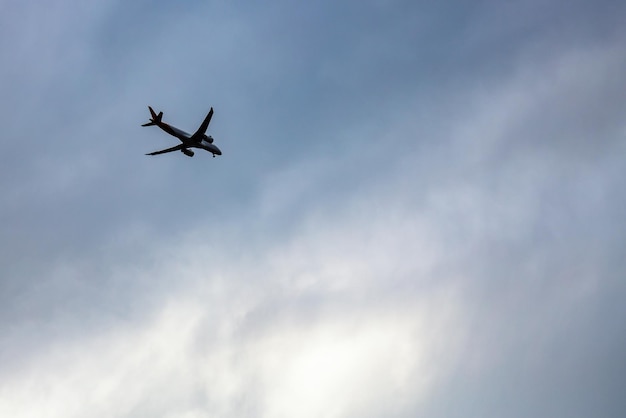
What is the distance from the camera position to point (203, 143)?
197625 mm

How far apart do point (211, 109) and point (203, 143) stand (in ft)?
51.8

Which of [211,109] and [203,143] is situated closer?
[211,109]

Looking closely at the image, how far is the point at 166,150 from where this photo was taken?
19612 centimetres

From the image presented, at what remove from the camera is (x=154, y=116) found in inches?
7200

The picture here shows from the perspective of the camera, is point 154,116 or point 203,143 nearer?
point 154,116

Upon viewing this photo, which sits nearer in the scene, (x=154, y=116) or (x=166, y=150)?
(x=154, y=116)

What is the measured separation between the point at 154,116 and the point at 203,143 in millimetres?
19969

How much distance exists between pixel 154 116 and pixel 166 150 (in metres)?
15.9

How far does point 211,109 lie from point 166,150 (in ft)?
73.2

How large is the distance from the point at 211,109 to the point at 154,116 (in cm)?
1677
